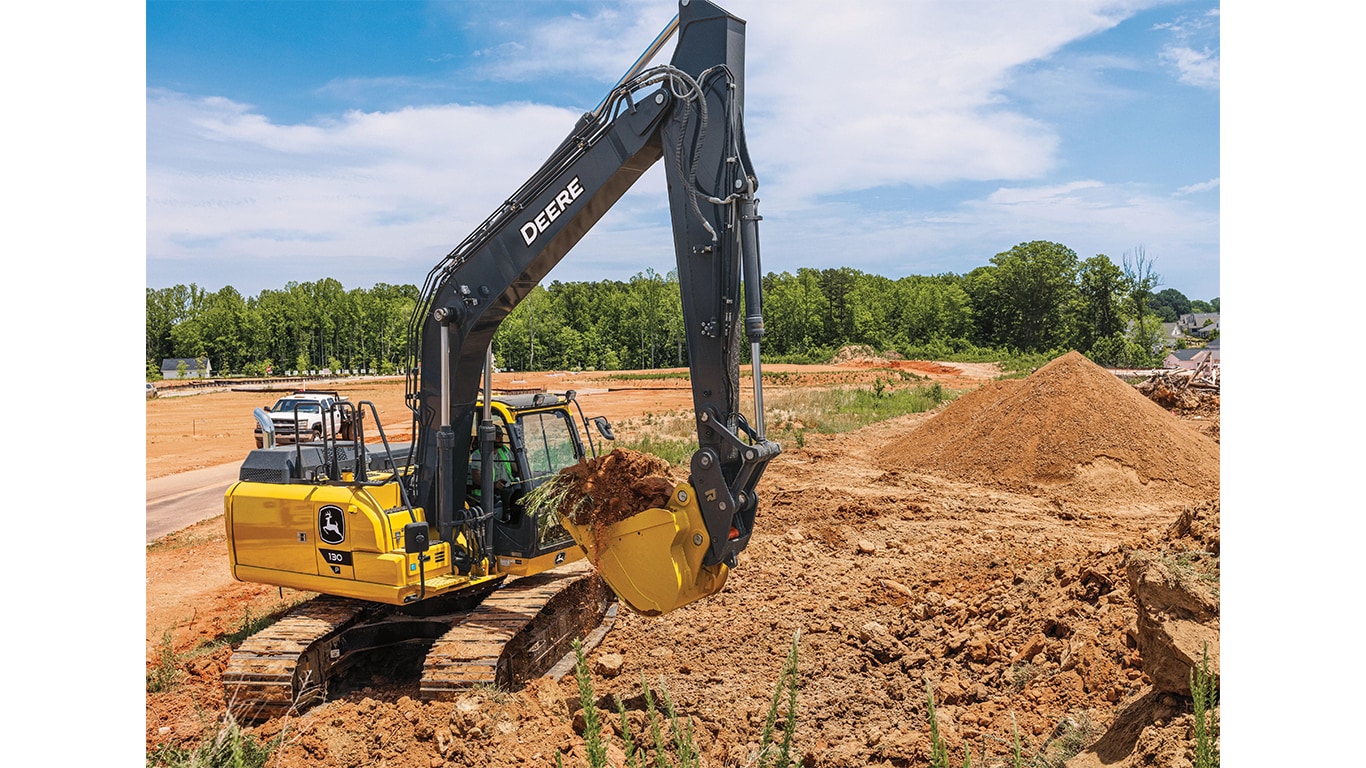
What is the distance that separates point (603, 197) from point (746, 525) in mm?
2706

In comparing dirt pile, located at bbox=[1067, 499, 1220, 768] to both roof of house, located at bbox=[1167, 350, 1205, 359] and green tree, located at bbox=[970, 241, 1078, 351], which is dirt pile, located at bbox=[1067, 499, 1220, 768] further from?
green tree, located at bbox=[970, 241, 1078, 351]

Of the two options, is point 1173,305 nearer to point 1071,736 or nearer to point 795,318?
point 795,318

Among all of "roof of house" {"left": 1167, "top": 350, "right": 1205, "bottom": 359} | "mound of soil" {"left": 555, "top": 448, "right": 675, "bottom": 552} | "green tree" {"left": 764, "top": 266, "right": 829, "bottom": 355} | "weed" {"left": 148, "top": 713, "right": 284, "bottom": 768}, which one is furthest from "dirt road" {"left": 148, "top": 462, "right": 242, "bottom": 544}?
"green tree" {"left": 764, "top": 266, "right": 829, "bottom": 355}

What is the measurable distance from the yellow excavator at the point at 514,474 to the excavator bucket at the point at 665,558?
1 cm

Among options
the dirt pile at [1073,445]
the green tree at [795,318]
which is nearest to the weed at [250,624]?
the dirt pile at [1073,445]

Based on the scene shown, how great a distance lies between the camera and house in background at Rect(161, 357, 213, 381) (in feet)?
240

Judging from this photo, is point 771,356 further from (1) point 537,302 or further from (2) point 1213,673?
(2) point 1213,673

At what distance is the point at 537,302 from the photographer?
69500 millimetres

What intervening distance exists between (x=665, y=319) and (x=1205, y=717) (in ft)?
239

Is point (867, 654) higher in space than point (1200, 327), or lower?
lower

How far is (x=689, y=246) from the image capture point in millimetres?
6141

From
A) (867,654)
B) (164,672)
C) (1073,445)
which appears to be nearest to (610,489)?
(867,654)

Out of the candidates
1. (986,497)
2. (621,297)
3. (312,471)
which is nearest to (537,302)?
(621,297)

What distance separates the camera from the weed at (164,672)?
7160mm
